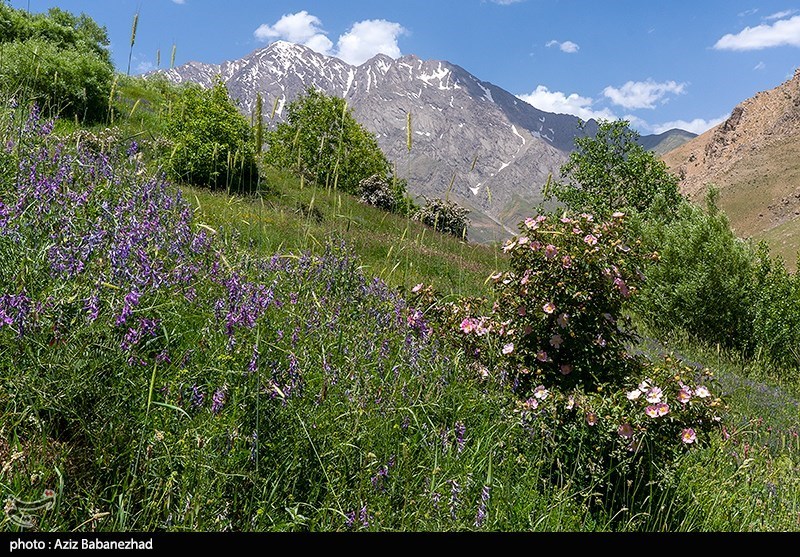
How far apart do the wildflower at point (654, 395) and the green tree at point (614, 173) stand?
28.4m

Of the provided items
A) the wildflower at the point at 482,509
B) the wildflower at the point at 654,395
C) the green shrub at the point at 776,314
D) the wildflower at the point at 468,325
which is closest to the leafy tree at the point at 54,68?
the wildflower at the point at 468,325

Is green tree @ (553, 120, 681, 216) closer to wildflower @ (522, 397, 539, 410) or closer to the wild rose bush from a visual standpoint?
the wild rose bush

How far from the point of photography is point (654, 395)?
3686mm

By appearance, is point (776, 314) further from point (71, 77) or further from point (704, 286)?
point (71, 77)

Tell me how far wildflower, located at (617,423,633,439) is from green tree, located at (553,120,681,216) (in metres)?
28.6

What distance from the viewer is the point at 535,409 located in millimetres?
3756

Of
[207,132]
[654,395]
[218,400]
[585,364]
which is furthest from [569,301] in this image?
[207,132]

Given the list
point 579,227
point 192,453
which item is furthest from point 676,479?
point 192,453

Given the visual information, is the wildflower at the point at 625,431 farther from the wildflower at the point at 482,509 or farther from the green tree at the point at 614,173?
the green tree at the point at 614,173

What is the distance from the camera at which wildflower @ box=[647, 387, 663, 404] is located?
3660 millimetres

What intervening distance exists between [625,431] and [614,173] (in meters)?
31.5

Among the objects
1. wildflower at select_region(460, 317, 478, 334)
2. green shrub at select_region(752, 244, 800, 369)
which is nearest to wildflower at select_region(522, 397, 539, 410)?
wildflower at select_region(460, 317, 478, 334)

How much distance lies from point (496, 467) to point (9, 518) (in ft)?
7.86
